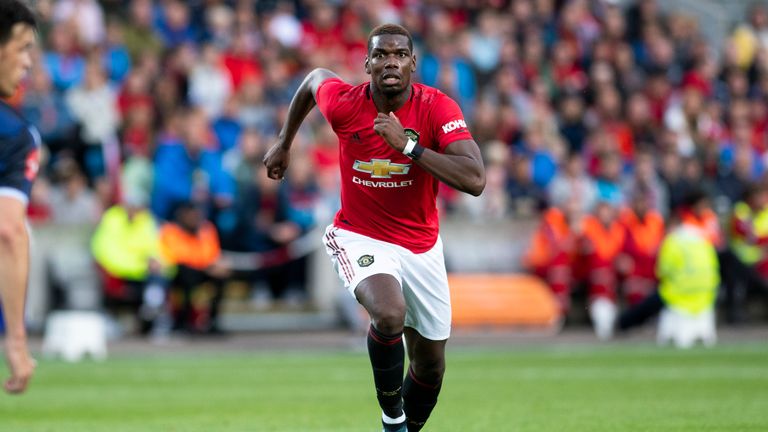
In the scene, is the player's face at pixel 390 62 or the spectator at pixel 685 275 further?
the spectator at pixel 685 275

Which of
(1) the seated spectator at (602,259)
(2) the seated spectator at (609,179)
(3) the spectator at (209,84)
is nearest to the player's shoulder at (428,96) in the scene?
(1) the seated spectator at (602,259)

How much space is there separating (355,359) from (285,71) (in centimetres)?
611

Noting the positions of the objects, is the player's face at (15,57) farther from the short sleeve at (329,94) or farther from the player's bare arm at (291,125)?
the player's bare arm at (291,125)

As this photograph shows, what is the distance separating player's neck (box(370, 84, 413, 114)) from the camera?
321 inches

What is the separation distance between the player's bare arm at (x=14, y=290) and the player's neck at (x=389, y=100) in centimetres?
319

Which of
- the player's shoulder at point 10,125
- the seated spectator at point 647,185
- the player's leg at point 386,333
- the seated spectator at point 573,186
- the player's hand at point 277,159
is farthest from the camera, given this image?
the seated spectator at point 647,185

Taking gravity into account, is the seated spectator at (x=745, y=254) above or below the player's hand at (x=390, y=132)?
below

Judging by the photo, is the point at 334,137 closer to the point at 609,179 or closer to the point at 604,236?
the point at 604,236

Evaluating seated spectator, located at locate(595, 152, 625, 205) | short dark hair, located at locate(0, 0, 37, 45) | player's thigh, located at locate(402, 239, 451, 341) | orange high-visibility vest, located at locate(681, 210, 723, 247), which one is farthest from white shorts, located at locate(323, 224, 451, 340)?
seated spectator, located at locate(595, 152, 625, 205)

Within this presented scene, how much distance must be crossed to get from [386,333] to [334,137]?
1262cm

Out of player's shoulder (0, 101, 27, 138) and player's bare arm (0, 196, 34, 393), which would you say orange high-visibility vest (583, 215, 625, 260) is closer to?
player's shoulder (0, 101, 27, 138)

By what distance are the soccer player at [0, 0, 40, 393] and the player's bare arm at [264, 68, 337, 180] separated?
2.82 metres

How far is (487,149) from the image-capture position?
21.0 m

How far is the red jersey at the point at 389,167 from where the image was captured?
26.6ft
